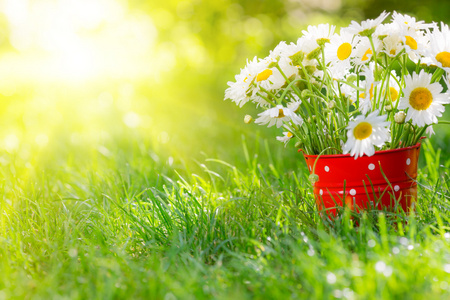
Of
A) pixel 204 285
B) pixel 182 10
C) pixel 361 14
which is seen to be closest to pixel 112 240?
pixel 204 285

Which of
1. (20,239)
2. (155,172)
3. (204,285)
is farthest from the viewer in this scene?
(155,172)

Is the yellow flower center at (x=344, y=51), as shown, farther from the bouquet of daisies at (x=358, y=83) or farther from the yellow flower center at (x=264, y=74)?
the yellow flower center at (x=264, y=74)

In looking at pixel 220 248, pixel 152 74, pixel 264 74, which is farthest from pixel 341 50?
pixel 152 74

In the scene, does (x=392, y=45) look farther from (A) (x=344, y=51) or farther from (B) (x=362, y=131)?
(B) (x=362, y=131)

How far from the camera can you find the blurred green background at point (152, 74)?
3293mm

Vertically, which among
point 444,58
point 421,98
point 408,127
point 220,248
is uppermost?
point 444,58

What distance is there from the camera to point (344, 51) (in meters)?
1.48

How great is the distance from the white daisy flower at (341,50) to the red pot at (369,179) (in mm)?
288

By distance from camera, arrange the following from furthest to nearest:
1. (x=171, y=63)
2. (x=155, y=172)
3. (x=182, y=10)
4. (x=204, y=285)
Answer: (x=171, y=63), (x=182, y=10), (x=155, y=172), (x=204, y=285)

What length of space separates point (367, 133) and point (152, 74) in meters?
5.37

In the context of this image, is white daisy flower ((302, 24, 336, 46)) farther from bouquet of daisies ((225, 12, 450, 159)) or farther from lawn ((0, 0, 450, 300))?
lawn ((0, 0, 450, 300))

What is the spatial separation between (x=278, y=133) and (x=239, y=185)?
1.36 m

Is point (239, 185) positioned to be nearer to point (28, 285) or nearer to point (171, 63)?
point (28, 285)

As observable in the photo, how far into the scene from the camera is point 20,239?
153 cm
